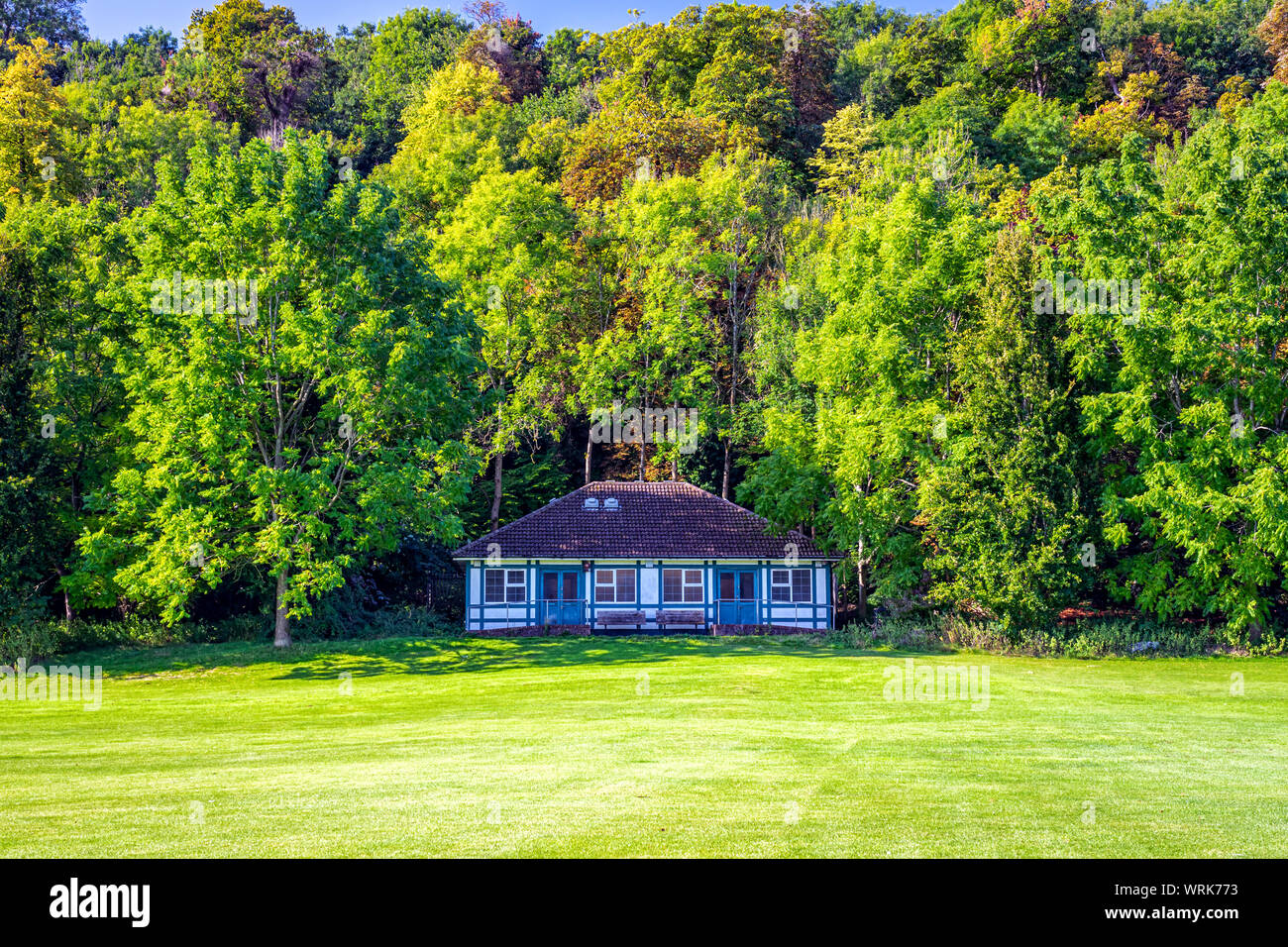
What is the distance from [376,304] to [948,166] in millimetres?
27194

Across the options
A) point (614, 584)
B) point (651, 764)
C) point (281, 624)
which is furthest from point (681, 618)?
point (651, 764)

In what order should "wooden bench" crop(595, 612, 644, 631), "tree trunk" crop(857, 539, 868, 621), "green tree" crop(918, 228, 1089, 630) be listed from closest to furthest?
"green tree" crop(918, 228, 1089, 630) → "tree trunk" crop(857, 539, 868, 621) → "wooden bench" crop(595, 612, 644, 631)

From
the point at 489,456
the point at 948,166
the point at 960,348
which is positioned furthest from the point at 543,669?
the point at 948,166

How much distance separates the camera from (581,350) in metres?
51.7

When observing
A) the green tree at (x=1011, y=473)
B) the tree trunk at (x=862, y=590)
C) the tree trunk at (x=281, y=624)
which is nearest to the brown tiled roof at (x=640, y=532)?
the tree trunk at (x=862, y=590)

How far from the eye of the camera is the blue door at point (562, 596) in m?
41.7

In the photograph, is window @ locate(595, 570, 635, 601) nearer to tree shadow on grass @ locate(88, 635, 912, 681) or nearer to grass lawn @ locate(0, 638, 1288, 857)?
tree shadow on grass @ locate(88, 635, 912, 681)

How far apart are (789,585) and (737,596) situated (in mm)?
1928

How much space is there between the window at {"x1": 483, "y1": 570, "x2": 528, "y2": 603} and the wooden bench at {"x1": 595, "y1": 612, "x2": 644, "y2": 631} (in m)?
2.82

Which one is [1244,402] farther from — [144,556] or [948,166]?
[144,556]

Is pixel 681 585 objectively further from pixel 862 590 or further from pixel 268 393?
pixel 268 393

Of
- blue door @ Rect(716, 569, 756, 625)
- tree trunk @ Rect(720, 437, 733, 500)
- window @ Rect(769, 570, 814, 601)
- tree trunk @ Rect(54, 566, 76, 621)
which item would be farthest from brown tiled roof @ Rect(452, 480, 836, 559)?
tree trunk @ Rect(54, 566, 76, 621)

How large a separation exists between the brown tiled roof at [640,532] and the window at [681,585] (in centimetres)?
96

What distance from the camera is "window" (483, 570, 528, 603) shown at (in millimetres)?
41528
